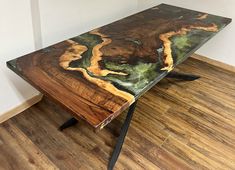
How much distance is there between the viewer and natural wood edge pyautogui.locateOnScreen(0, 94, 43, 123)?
1677mm

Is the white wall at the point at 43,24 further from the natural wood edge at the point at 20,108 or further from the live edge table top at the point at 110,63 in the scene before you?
the live edge table top at the point at 110,63

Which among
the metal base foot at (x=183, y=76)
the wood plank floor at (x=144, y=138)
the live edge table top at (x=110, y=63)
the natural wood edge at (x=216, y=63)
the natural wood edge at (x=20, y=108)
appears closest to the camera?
the live edge table top at (x=110, y=63)

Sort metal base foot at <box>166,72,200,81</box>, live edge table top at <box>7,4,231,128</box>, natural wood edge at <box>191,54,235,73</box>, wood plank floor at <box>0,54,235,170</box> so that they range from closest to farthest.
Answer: live edge table top at <box>7,4,231,128</box>
wood plank floor at <box>0,54,235,170</box>
metal base foot at <box>166,72,200,81</box>
natural wood edge at <box>191,54,235,73</box>

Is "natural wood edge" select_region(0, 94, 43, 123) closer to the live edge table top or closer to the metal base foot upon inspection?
the live edge table top

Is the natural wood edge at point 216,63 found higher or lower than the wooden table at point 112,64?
lower

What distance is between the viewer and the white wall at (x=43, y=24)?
147 centimetres

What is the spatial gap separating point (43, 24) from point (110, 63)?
0.67 metres

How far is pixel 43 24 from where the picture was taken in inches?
65.1

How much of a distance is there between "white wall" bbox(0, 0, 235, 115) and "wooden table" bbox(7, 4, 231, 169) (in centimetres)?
24

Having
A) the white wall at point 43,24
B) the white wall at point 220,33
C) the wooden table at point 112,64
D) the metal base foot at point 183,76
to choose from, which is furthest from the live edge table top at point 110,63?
the metal base foot at point 183,76

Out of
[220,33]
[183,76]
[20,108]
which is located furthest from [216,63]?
[20,108]

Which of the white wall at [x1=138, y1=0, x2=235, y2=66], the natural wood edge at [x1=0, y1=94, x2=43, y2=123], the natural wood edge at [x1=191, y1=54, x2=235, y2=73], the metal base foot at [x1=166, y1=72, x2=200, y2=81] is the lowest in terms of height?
the natural wood edge at [x1=0, y1=94, x2=43, y2=123]

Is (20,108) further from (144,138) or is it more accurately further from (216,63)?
(216,63)

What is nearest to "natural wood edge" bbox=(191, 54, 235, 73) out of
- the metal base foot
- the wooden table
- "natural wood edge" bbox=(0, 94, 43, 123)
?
the metal base foot
